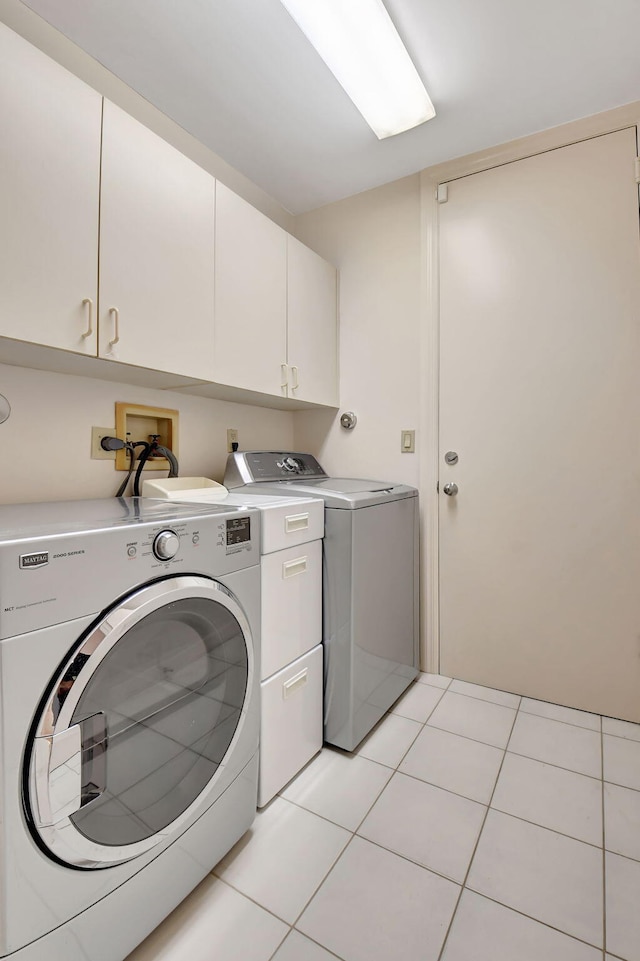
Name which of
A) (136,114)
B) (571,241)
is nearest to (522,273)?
(571,241)

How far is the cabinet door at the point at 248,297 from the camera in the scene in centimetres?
165

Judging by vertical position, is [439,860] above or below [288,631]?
below

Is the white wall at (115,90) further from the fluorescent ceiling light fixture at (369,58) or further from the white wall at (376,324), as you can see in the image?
the fluorescent ceiling light fixture at (369,58)

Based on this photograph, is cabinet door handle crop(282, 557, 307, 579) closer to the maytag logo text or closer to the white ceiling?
the maytag logo text

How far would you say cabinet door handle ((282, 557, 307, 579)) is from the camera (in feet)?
4.60

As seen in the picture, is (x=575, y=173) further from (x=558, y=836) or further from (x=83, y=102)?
(x=558, y=836)

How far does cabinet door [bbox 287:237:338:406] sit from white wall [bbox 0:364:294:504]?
552 millimetres

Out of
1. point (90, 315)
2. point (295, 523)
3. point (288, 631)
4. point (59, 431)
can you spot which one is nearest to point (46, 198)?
point (90, 315)

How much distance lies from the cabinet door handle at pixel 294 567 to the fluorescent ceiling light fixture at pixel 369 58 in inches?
64.3

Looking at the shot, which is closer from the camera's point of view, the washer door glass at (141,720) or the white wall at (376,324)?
the washer door glass at (141,720)

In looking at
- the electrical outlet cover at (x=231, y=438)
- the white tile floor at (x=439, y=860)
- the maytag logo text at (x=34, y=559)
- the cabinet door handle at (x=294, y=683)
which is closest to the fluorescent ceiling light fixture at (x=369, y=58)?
the electrical outlet cover at (x=231, y=438)

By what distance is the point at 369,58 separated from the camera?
1.48 meters

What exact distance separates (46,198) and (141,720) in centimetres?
125

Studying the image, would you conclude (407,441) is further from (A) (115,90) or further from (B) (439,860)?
(A) (115,90)
